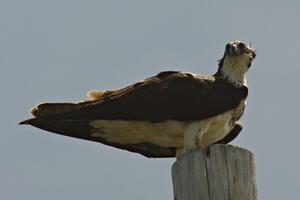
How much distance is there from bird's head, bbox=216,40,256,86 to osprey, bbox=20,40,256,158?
0.05m

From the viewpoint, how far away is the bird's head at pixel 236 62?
329 inches

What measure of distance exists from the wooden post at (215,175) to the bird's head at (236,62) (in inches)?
116

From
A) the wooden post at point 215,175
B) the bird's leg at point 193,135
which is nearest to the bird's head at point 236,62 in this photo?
the bird's leg at point 193,135

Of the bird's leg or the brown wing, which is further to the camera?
the brown wing

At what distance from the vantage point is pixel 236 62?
27.5 feet

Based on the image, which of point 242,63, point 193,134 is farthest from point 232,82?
point 193,134

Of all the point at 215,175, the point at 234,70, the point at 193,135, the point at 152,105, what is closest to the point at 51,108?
the point at 152,105

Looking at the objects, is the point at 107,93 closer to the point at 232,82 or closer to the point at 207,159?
the point at 232,82

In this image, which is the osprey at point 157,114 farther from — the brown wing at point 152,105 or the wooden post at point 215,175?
the wooden post at point 215,175

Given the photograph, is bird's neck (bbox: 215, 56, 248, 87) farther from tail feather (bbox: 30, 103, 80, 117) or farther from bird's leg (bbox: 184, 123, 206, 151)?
tail feather (bbox: 30, 103, 80, 117)

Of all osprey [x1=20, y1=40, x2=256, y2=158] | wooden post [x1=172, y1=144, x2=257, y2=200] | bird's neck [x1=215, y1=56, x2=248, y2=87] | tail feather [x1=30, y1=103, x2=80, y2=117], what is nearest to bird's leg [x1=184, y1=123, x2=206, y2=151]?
osprey [x1=20, y1=40, x2=256, y2=158]

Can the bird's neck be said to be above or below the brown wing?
above

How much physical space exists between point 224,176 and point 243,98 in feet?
9.62

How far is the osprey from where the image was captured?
786 centimetres
